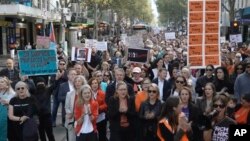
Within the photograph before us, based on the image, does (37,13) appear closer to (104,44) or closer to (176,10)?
(104,44)

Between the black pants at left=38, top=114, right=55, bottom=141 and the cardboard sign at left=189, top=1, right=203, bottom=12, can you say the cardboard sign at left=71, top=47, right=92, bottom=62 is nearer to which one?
the cardboard sign at left=189, top=1, right=203, bottom=12

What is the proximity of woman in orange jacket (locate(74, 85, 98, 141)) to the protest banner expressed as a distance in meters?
3.37

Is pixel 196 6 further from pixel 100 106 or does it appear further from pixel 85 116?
pixel 85 116

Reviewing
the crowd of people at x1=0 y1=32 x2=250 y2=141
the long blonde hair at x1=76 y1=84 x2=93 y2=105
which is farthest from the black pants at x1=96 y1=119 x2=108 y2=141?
the long blonde hair at x1=76 y1=84 x2=93 y2=105

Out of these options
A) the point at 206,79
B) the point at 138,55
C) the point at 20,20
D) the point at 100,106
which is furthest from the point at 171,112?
the point at 20,20

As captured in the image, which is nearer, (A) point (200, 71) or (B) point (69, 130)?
(B) point (69, 130)

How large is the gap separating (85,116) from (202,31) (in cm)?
379

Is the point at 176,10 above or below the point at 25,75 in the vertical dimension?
above

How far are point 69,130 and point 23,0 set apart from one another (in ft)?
88.6

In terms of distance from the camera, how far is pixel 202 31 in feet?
32.7

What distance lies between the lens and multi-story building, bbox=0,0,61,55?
30750 mm

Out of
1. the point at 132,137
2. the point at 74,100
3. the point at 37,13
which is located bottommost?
the point at 132,137

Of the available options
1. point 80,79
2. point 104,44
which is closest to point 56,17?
point 104,44

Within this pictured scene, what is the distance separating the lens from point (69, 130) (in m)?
7.88
